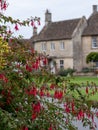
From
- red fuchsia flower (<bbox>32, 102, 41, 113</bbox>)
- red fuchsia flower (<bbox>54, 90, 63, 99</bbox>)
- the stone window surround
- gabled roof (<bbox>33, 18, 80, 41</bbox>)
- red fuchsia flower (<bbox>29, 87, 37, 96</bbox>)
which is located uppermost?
gabled roof (<bbox>33, 18, 80, 41</bbox>)

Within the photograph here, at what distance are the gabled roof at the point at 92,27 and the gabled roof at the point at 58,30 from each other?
1.63m

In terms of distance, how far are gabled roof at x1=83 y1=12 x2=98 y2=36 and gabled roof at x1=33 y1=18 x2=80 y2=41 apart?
1.63 m

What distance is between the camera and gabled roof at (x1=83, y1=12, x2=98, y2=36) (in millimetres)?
58875

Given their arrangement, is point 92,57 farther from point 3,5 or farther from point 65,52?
point 3,5

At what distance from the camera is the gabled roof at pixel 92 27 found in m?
58.9

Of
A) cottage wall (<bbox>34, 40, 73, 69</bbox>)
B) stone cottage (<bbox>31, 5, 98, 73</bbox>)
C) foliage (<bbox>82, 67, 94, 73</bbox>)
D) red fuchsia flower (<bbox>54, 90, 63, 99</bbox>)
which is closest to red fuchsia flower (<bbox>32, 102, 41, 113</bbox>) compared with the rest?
red fuchsia flower (<bbox>54, 90, 63, 99</bbox>)

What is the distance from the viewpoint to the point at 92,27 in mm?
59562

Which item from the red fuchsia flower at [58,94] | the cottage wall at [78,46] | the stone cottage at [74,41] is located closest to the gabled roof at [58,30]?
the stone cottage at [74,41]

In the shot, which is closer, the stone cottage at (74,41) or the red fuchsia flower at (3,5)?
the red fuchsia flower at (3,5)

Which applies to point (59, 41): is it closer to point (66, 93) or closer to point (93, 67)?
point (93, 67)

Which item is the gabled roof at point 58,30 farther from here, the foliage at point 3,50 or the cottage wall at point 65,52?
the foliage at point 3,50

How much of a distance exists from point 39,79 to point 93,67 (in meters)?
51.9

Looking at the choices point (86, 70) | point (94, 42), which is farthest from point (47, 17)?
point (86, 70)

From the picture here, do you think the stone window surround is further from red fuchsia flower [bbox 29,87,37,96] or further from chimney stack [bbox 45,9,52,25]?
red fuchsia flower [bbox 29,87,37,96]
